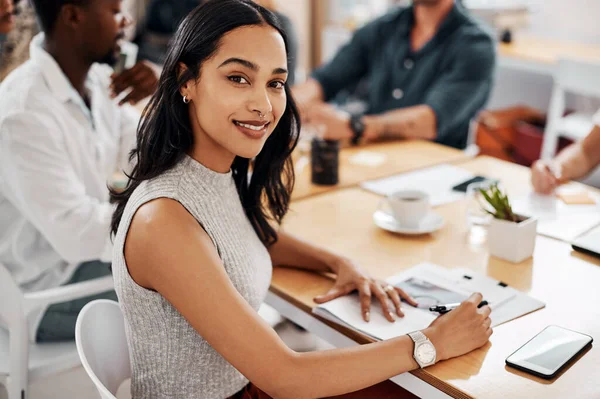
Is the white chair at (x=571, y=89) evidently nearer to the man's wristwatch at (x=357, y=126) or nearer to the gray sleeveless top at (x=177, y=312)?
the man's wristwatch at (x=357, y=126)

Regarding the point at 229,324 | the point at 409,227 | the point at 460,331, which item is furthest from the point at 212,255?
the point at 409,227

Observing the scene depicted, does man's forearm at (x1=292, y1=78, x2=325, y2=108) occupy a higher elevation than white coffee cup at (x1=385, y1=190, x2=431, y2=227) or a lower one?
lower

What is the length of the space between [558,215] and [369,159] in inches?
27.8

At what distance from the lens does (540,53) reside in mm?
3697

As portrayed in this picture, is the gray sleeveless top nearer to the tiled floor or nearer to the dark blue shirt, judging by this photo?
the tiled floor

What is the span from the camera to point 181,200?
3.67ft

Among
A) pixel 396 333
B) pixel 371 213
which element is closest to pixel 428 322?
pixel 396 333

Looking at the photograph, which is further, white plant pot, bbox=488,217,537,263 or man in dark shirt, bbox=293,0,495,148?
man in dark shirt, bbox=293,0,495,148

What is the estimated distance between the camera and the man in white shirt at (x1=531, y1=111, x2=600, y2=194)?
185cm

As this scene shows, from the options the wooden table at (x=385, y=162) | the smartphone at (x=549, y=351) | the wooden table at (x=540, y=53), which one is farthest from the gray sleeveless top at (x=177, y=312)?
the wooden table at (x=540, y=53)

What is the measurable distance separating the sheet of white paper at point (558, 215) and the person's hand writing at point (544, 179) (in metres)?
0.02

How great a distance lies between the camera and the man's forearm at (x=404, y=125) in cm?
243

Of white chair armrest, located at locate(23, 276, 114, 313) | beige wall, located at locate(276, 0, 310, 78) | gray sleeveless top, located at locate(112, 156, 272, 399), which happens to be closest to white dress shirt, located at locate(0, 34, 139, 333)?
white chair armrest, located at locate(23, 276, 114, 313)

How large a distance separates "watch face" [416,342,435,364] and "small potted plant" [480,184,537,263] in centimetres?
45
